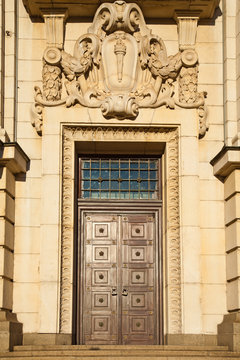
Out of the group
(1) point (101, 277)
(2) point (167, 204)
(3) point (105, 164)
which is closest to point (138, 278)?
(1) point (101, 277)

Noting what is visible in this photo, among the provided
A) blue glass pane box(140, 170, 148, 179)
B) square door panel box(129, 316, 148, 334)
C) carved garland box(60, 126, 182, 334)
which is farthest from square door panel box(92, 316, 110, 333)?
blue glass pane box(140, 170, 148, 179)

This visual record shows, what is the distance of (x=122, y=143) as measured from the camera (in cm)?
1619

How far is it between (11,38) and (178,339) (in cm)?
713

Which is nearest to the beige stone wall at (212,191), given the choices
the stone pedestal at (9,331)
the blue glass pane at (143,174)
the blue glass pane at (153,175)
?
the blue glass pane at (153,175)

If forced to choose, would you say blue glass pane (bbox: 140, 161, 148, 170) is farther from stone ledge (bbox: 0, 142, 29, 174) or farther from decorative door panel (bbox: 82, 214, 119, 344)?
stone ledge (bbox: 0, 142, 29, 174)

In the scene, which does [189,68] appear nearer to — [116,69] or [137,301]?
[116,69]

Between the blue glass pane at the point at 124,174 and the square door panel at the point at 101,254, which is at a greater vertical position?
the blue glass pane at the point at 124,174

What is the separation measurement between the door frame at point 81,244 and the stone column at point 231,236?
1559 mm

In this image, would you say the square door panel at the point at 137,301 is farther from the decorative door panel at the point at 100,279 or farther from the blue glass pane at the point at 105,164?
the blue glass pane at the point at 105,164

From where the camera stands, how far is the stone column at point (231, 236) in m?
14.5

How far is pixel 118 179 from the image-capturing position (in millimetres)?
16531

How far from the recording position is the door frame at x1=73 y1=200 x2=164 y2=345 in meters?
15.8

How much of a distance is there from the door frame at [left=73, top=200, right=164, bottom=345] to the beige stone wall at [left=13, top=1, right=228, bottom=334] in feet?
2.97

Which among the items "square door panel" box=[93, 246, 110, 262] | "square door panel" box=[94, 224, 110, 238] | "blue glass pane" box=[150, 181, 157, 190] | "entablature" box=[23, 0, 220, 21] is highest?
"entablature" box=[23, 0, 220, 21]
